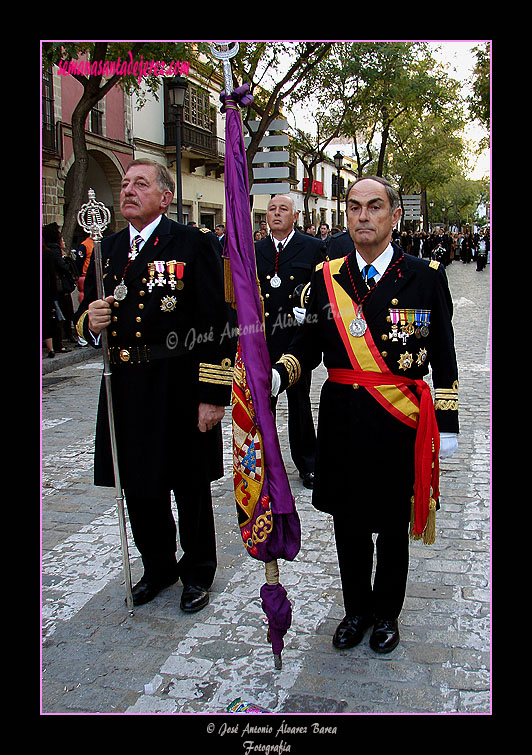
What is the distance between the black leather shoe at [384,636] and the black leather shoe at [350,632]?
0.23 ft

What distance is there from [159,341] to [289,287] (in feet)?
7.77

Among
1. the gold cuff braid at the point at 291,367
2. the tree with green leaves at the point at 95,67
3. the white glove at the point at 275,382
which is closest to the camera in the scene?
the white glove at the point at 275,382

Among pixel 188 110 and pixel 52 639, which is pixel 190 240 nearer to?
pixel 52 639

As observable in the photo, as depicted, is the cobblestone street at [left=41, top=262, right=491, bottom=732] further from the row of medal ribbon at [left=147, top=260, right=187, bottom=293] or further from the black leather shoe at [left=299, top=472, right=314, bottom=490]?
the row of medal ribbon at [left=147, top=260, right=187, bottom=293]

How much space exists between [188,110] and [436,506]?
2940cm

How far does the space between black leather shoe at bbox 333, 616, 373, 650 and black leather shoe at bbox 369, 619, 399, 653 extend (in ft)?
0.23

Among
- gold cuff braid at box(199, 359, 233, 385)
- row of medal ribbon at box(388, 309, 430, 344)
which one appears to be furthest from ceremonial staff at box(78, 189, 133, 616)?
row of medal ribbon at box(388, 309, 430, 344)

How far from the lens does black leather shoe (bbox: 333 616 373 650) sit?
10.9ft

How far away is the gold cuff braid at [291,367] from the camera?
3.19 m

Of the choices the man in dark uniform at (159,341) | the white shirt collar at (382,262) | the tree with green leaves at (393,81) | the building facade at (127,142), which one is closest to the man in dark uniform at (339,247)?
the man in dark uniform at (159,341)

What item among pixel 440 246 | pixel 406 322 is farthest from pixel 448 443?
pixel 440 246

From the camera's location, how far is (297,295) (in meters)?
5.62

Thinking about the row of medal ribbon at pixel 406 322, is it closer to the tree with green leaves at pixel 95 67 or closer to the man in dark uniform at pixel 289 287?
the man in dark uniform at pixel 289 287
